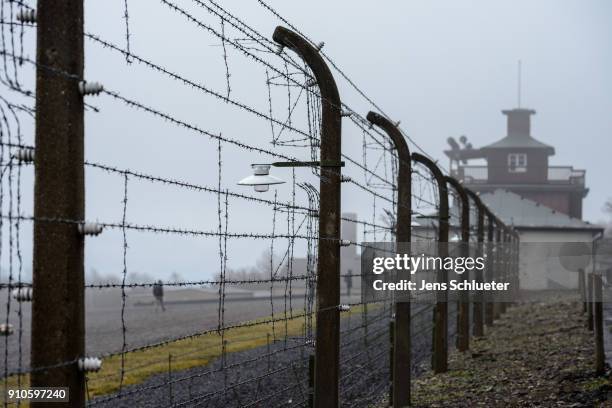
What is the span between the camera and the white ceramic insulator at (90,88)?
11.2ft

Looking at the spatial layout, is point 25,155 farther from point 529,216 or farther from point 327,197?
point 529,216

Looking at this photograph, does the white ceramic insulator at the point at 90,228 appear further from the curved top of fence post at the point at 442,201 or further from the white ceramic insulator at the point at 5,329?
the curved top of fence post at the point at 442,201

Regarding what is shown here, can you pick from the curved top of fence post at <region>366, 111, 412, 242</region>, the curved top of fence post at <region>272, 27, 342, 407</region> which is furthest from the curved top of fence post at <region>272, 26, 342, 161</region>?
A: the curved top of fence post at <region>366, 111, 412, 242</region>

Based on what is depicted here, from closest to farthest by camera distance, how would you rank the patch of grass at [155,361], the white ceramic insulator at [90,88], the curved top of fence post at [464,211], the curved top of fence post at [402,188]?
the white ceramic insulator at [90,88]
the curved top of fence post at [402,188]
the patch of grass at [155,361]
the curved top of fence post at [464,211]

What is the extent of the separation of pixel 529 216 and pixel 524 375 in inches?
1638

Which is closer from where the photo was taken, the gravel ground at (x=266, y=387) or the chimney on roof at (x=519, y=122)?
Answer: the gravel ground at (x=266, y=387)

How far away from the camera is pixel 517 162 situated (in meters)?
64.9

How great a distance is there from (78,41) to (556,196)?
204ft

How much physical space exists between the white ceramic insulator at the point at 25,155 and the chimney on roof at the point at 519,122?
67.3 meters

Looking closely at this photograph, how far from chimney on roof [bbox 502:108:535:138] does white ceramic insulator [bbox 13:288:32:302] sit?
221 ft

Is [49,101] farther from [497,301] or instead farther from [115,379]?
[497,301]

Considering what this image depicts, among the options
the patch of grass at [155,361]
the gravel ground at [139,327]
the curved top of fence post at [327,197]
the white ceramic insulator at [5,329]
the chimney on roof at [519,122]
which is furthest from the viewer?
the chimney on roof at [519,122]

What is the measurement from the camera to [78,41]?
3480mm

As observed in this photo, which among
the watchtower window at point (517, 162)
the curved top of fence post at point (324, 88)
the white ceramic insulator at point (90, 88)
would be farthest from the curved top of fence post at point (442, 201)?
the watchtower window at point (517, 162)
